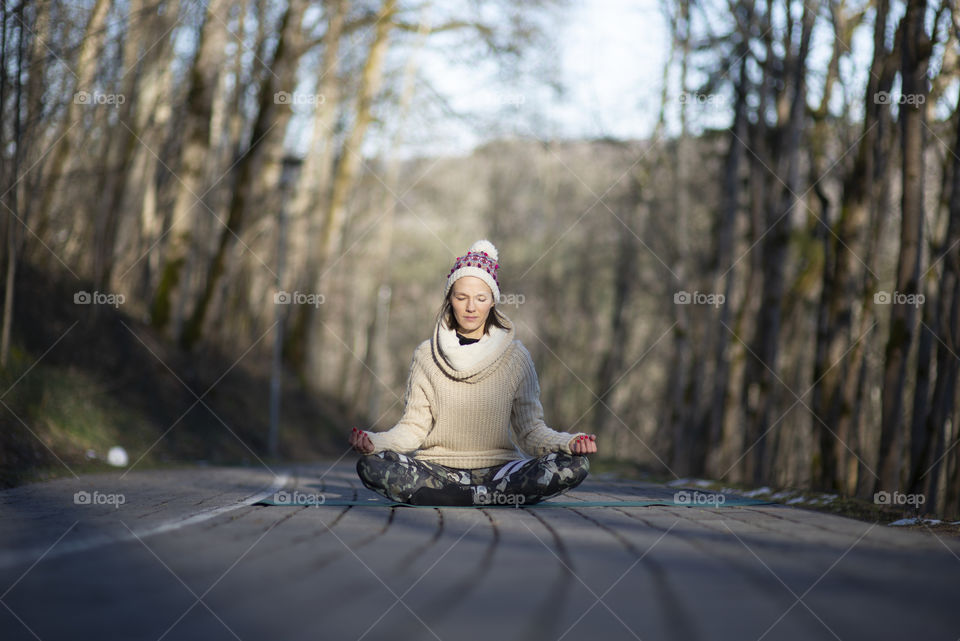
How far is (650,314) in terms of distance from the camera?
128ft

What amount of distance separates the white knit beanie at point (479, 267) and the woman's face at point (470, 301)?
1.1 inches

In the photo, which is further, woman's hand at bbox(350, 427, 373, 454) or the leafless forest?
the leafless forest

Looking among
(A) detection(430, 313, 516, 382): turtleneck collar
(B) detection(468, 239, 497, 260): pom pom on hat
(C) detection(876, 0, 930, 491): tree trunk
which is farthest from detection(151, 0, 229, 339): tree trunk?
(A) detection(430, 313, 516, 382): turtleneck collar

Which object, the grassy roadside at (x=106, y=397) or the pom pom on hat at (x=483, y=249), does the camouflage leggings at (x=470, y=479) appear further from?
the grassy roadside at (x=106, y=397)

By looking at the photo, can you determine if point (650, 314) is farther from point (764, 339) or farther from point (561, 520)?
point (561, 520)

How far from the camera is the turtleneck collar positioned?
617 centimetres

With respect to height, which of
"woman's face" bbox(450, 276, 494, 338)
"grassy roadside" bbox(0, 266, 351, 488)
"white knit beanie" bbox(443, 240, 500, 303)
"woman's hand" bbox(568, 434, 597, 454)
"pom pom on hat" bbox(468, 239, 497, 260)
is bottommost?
"grassy roadside" bbox(0, 266, 351, 488)

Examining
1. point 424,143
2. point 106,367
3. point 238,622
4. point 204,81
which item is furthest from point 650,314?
point 238,622

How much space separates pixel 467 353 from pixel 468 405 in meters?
0.31

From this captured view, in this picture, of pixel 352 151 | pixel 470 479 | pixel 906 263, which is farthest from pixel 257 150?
pixel 470 479

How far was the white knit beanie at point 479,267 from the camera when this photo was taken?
620cm

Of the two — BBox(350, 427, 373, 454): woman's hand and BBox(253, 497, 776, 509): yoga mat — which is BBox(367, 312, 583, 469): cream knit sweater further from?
BBox(350, 427, 373, 454): woman's hand

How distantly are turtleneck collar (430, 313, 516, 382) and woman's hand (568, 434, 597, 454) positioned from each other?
0.70 m

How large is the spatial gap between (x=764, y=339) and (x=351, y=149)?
12.0 m
